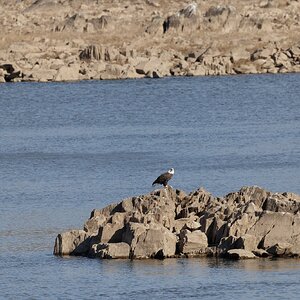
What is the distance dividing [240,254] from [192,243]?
823 mm

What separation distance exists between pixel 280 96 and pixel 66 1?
36312 mm

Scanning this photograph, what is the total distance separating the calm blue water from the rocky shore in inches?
92.5

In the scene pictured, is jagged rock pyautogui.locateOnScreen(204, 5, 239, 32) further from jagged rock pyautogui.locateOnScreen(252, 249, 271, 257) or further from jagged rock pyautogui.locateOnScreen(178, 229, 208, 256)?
jagged rock pyautogui.locateOnScreen(252, 249, 271, 257)

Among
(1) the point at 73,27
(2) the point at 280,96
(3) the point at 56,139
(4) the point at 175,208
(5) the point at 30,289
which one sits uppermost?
(1) the point at 73,27

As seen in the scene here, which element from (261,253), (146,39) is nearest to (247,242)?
(261,253)

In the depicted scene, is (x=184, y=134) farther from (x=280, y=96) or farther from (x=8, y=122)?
(x=280, y=96)

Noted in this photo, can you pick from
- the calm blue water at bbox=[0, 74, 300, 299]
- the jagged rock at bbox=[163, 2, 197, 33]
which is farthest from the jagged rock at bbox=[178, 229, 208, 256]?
the jagged rock at bbox=[163, 2, 197, 33]

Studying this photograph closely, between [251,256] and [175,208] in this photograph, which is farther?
[175,208]

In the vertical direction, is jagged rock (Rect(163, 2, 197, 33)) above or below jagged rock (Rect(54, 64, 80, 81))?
above

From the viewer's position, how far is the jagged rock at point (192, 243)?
813 inches

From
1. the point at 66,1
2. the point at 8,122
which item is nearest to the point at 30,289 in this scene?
the point at 8,122

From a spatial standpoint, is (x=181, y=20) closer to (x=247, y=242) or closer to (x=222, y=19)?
(x=222, y=19)

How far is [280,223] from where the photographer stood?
20.6 m

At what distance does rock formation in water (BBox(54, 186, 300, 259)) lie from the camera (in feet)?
67.4
